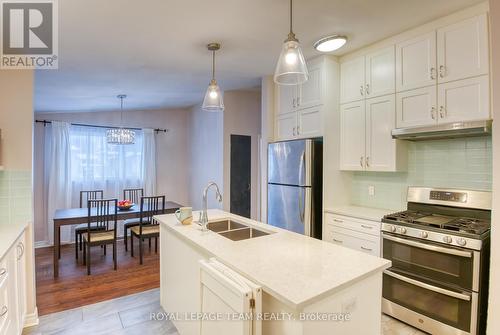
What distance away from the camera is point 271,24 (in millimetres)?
2197

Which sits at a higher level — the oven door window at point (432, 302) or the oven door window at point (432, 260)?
the oven door window at point (432, 260)

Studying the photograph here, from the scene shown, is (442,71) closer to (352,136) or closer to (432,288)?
(352,136)

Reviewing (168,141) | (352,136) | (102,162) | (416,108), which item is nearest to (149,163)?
(168,141)

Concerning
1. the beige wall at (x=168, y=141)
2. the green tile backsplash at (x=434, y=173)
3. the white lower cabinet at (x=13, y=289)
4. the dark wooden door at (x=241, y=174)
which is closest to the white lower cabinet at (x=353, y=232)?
the green tile backsplash at (x=434, y=173)

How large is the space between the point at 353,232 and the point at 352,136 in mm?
1040

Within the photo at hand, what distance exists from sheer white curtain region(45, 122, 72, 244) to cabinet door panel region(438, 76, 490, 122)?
5.32 m

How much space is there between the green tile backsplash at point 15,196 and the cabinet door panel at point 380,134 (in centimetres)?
322

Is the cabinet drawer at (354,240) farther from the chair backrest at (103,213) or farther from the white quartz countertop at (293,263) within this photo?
the chair backrest at (103,213)

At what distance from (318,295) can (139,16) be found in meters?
2.11

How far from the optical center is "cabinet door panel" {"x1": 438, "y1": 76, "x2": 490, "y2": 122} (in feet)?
6.72

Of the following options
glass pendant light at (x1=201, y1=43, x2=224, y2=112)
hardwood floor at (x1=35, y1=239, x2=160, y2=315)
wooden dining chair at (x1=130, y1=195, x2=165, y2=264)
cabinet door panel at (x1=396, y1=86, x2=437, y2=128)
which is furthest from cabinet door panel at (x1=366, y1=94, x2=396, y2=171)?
wooden dining chair at (x1=130, y1=195, x2=165, y2=264)

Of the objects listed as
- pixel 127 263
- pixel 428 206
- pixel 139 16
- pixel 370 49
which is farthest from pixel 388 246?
pixel 127 263

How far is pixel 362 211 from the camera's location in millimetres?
2834

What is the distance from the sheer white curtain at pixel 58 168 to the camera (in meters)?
4.59
